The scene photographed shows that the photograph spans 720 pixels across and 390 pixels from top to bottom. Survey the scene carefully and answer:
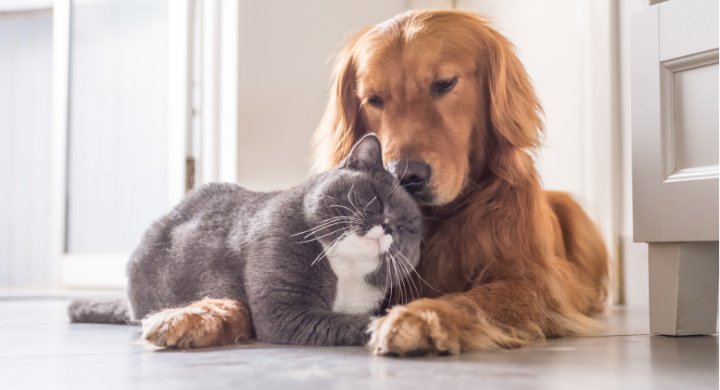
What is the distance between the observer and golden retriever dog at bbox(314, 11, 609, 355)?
1.35 m

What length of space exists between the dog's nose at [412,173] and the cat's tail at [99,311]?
912 millimetres

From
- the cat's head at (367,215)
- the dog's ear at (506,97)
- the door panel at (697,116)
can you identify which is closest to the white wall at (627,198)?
the dog's ear at (506,97)

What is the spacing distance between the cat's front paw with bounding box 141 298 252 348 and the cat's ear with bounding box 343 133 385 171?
0.40m

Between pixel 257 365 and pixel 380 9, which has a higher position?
pixel 380 9

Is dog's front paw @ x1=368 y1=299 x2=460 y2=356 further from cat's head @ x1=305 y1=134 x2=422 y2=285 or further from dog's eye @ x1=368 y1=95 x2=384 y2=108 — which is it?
dog's eye @ x1=368 y1=95 x2=384 y2=108

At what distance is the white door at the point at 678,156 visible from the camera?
125cm

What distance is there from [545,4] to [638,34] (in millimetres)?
1387

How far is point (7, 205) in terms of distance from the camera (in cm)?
574

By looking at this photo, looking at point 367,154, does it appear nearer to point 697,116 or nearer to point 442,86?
point 442,86

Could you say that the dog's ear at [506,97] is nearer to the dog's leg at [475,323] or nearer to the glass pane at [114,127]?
the dog's leg at [475,323]

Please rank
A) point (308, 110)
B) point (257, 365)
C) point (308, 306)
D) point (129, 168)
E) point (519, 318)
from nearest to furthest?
point (257, 365) < point (308, 306) < point (519, 318) < point (308, 110) < point (129, 168)

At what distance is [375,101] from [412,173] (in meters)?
0.30

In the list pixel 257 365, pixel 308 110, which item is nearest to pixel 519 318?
pixel 257 365

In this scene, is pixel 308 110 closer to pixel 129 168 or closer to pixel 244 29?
pixel 244 29
